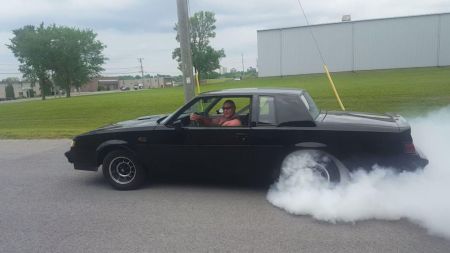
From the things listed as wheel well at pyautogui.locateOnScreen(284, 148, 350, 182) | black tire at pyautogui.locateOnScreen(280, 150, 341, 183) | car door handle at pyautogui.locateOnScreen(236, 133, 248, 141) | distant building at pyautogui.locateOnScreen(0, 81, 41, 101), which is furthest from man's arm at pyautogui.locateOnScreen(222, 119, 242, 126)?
distant building at pyautogui.locateOnScreen(0, 81, 41, 101)

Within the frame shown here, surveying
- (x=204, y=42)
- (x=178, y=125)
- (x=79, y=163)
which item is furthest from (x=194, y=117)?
(x=204, y=42)

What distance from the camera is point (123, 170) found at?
542cm

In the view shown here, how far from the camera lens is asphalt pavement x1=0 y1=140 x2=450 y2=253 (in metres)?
3.57

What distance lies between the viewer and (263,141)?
4.79m

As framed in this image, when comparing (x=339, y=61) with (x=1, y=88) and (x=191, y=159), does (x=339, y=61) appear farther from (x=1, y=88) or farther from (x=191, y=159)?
(x=1, y=88)

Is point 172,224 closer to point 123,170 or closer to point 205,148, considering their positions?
point 205,148

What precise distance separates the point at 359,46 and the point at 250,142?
3963 centimetres

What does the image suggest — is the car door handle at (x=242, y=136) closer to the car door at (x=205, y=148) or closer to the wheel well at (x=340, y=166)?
the car door at (x=205, y=148)

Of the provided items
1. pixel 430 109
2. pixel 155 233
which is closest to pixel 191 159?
pixel 155 233

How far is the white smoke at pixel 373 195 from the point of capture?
4.08 meters

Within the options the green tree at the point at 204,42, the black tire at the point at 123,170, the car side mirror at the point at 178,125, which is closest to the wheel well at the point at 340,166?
the car side mirror at the point at 178,125

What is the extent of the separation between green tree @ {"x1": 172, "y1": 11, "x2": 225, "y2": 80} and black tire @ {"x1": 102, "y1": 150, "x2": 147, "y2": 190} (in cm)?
7912

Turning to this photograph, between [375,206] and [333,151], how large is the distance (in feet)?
2.61

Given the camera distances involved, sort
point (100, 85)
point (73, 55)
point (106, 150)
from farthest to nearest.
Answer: point (100, 85) → point (73, 55) → point (106, 150)
